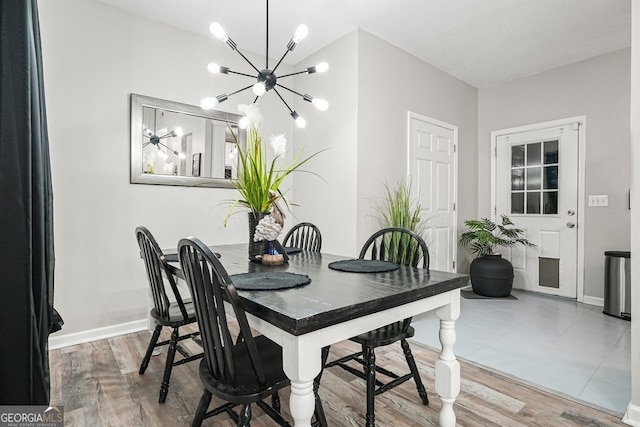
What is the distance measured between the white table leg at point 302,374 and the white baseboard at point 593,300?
4.10m

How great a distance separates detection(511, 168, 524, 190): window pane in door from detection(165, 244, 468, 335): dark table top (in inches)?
137

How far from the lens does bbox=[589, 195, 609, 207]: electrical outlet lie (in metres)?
3.74

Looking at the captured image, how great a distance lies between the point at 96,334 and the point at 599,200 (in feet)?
16.6

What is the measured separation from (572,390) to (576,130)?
124 inches

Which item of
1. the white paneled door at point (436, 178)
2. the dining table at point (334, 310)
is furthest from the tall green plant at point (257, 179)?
the white paneled door at point (436, 178)

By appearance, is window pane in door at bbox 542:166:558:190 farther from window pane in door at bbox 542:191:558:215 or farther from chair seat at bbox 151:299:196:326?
chair seat at bbox 151:299:196:326

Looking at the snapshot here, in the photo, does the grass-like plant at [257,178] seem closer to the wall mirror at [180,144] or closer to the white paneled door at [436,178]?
the wall mirror at [180,144]

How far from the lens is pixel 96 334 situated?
2775mm

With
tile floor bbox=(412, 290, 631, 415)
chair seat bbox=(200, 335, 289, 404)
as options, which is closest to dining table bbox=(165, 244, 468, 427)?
chair seat bbox=(200, 335, 289, 404)

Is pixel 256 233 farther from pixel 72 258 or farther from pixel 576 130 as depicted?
pixel 576 130

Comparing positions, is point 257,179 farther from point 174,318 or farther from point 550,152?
point 550,152

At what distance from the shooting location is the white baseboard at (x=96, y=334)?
2.60 meters

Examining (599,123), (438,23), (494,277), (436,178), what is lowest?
(494,277)

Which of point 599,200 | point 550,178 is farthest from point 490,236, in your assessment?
point 599,200
